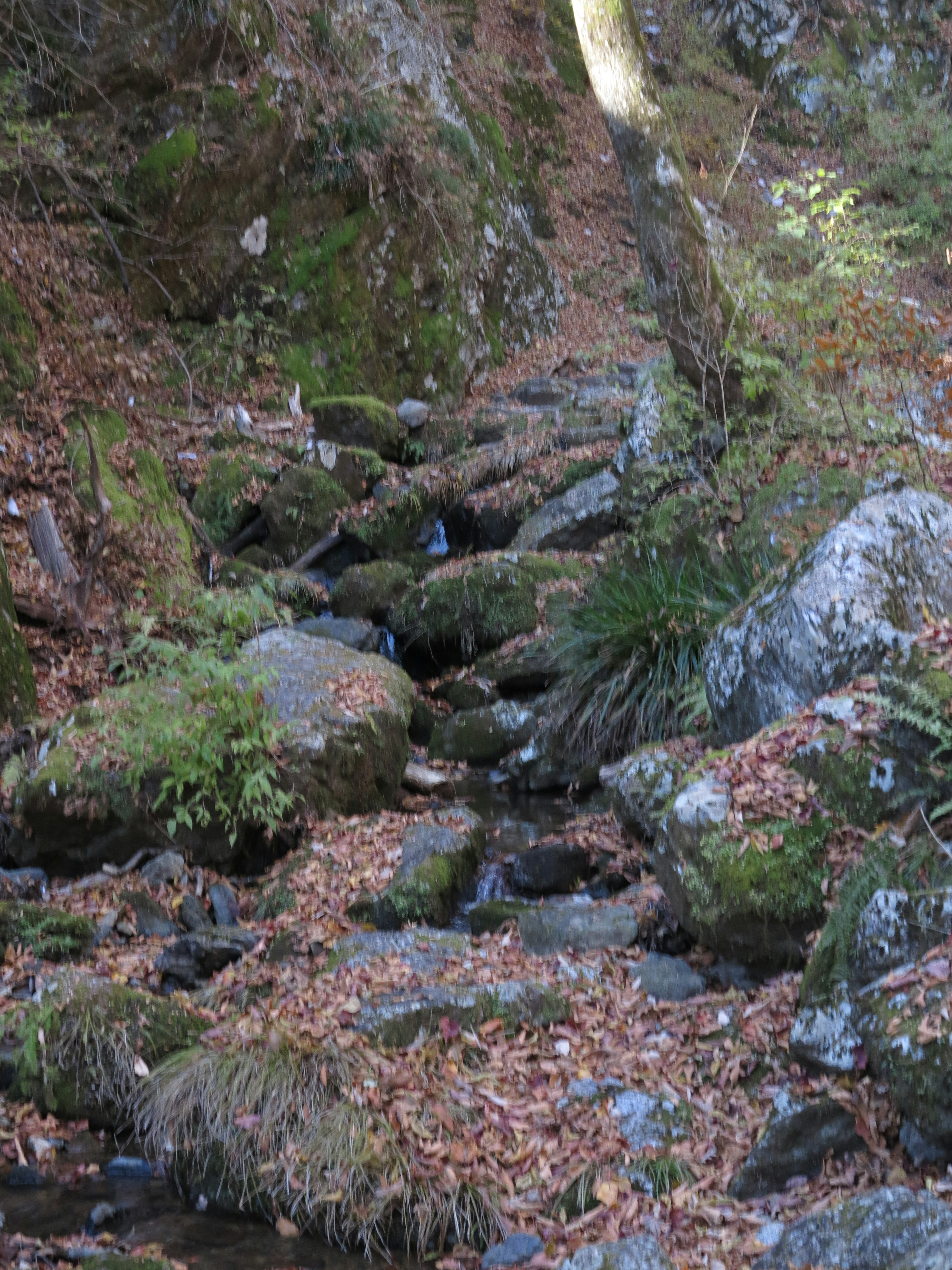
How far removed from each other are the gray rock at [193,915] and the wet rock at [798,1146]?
3.22m

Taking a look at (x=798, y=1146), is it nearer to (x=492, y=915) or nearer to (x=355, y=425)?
(x=492, y=915)

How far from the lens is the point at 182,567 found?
9141mm

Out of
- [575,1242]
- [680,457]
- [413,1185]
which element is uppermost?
[680,457]

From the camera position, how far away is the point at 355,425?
40.1 ft

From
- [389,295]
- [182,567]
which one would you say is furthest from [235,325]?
[182,567]

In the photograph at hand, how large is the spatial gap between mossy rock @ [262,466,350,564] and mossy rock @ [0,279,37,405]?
260cm

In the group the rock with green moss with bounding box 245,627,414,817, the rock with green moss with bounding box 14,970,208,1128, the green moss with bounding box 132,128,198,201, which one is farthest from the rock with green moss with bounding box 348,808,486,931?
the green moss with bounding box 132,128,198,201

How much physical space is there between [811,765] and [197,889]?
11.5 feet

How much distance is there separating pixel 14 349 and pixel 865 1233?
9.76m

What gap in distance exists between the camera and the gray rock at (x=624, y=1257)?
2.66 metres

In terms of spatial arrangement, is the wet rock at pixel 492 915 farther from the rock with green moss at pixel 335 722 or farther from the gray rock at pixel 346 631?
the gray rock at pixel 346 631

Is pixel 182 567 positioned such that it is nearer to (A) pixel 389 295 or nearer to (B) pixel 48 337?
(B) pixel 48 337

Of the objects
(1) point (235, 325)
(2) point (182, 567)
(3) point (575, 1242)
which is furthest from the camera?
(1) point (235, 325)

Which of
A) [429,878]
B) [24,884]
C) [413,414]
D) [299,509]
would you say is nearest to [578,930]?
[429,878]
